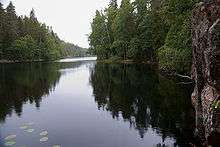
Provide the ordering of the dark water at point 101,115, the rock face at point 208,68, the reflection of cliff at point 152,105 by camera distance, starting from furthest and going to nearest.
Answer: the reflection of cliff at point 152,105, the dark water at point 101,115, the rock face at point 208,68

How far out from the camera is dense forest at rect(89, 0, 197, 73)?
39562mm

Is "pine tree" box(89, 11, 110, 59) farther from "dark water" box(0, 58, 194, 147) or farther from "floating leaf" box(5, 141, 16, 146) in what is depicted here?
"floating leaf" box(5, 141, 16, 146)

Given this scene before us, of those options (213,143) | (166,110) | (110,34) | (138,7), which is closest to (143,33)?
(138,7)

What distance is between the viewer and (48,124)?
75.7ft

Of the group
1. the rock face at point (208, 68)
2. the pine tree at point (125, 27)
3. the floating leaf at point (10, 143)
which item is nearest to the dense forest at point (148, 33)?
the pine tree at point (125, 27)

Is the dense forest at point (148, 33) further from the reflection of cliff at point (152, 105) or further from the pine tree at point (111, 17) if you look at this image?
the reflection of cliff at point (152, 105)

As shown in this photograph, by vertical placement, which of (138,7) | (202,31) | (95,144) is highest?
(138,7)


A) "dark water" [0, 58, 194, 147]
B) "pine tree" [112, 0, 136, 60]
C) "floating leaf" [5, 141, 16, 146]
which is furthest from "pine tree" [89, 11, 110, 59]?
"floating leaf" [5, 141, 16, 146]

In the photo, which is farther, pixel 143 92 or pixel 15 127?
pixel 143 92

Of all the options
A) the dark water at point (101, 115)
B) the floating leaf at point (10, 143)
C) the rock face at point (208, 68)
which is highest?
the rock face at point (208, 68)

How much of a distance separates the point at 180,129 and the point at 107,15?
3746 inches

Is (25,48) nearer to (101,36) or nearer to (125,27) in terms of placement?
(101,36)

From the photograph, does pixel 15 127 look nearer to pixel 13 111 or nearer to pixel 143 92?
pixel 13 111

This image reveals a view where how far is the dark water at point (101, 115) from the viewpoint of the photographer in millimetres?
19062
